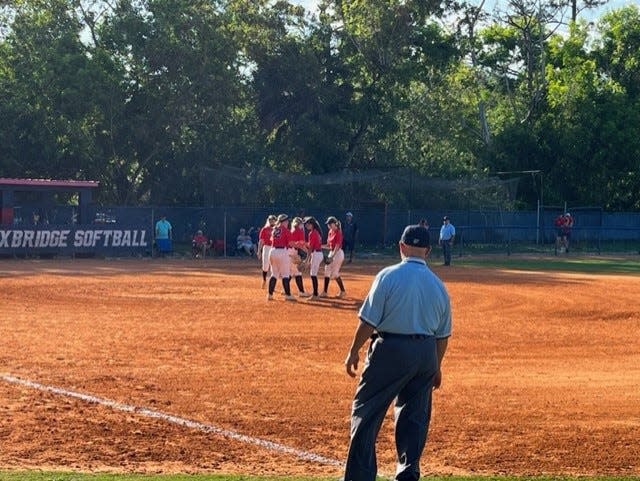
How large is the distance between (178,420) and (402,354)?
437 centimetres

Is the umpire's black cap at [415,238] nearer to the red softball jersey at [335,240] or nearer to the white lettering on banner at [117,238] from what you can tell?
the red softball jersey at [335,240]

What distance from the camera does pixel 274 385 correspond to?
45.9 feet

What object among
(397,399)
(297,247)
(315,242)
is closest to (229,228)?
(297,247)

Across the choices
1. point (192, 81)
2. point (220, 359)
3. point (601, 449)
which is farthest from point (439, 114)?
point (601, 449)

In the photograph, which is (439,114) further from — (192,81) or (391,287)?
(391,287)

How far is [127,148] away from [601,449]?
141 ft

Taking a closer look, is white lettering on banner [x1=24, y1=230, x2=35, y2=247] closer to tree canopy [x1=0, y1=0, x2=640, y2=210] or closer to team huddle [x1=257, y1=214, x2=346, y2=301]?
tree canopy [x1=0, y1=0, x2=640, y2=210]

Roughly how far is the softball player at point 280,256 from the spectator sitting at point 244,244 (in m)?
20.1

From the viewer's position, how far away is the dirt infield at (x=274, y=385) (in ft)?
34.1

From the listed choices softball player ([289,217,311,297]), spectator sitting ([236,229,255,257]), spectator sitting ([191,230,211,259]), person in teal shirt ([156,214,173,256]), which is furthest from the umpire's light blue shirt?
spectator sitting ([236,229,255,257])

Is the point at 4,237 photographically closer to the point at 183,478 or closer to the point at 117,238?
the point at 117,238

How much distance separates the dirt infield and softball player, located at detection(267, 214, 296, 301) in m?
0.85

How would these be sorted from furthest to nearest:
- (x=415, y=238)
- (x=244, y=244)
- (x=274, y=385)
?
1. (x=244, y=244)
2. (x=274, y=385)
3. (x=415, y=238)

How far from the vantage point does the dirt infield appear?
1040cm
